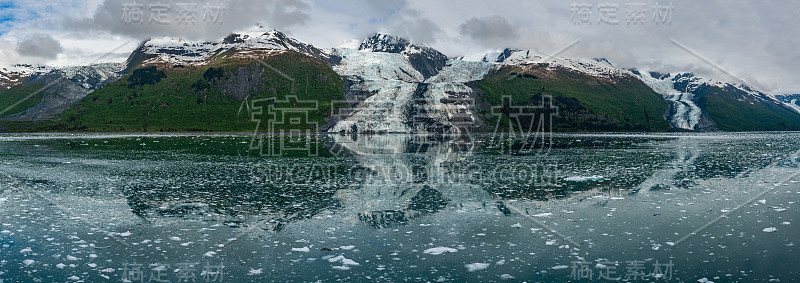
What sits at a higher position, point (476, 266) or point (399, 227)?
point (399, 227)

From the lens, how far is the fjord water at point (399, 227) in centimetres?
1477

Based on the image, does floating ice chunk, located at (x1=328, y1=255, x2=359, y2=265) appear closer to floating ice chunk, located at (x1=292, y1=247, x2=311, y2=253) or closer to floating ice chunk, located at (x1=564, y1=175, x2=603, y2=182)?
floating ice chunk, located at (x1=292, y1=247, x2=311, y2=253)

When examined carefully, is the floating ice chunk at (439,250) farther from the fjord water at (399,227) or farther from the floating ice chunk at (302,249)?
the floating ice chunk at (302,249)

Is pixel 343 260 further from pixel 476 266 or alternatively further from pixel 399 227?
pixel 399 227

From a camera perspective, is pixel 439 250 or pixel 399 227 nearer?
pixel 439 250

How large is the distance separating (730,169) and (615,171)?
38.9 feet

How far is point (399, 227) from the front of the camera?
67.2ft

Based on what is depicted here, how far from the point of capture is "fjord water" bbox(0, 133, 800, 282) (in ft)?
48.4

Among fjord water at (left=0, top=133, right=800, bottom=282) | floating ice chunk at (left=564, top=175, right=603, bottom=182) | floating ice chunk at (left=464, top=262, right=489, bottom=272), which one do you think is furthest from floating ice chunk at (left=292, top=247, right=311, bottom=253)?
floating ice chunk at (left=564, top=175, right=603, bottom=182)

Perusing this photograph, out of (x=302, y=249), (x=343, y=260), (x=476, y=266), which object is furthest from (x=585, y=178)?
(x=302, y=249)

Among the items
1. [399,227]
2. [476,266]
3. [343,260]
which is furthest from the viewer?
[399,227]

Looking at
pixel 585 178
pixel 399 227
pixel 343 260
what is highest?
pixel 585 178

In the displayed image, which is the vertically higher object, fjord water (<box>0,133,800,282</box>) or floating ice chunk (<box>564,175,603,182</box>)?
floating ice chunk (<box>564,175,603,182</box>)

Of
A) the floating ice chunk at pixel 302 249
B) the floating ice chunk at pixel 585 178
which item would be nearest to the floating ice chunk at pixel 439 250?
the floating ice chunk at pixel 302 249
